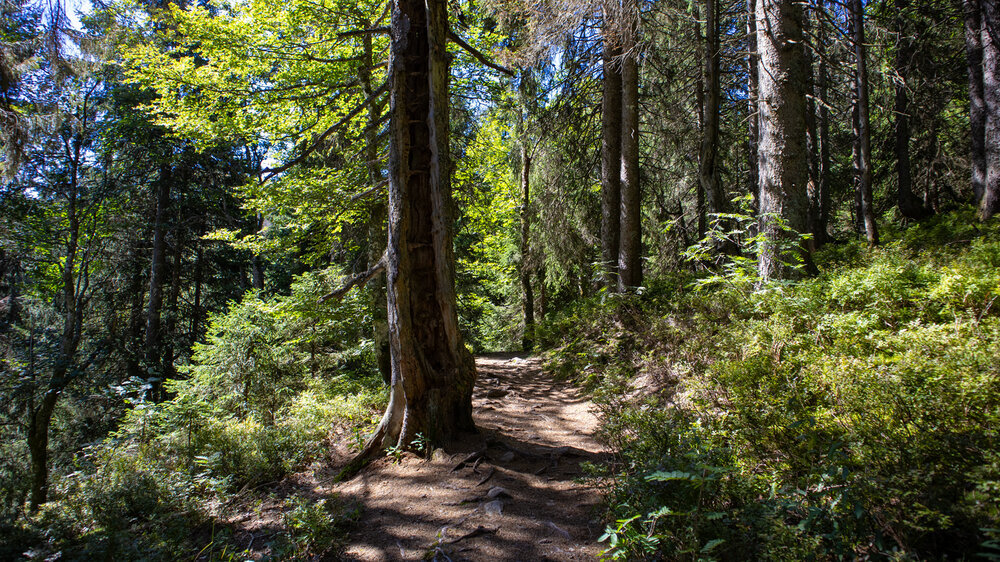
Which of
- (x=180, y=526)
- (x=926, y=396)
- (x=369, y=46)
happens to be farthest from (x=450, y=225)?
(x=369, y=46)

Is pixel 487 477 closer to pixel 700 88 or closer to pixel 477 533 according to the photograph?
pixel 477 533

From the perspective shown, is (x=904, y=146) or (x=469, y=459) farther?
(x=904, y=146)

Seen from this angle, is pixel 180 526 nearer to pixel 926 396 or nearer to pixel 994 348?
pixel 926 396

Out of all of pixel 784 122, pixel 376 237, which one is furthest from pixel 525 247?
pixel 784 122

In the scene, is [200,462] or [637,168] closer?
[200,462]

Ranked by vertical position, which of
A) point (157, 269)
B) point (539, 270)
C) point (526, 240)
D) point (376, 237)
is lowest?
point (539, 270)

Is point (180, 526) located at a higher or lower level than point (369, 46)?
lower

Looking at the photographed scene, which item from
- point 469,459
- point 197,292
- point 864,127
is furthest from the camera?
point 197,292

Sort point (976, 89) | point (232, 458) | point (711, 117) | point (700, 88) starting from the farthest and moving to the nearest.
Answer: point (700, 88) → point (976, 89) → point (711, 117) → point (232, 458)

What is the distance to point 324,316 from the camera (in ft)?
25.8

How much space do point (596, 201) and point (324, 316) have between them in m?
7.40

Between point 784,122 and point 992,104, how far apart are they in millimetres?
4973

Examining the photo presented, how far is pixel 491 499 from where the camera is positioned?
388cm

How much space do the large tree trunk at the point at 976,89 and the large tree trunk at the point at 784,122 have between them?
5.80 m
